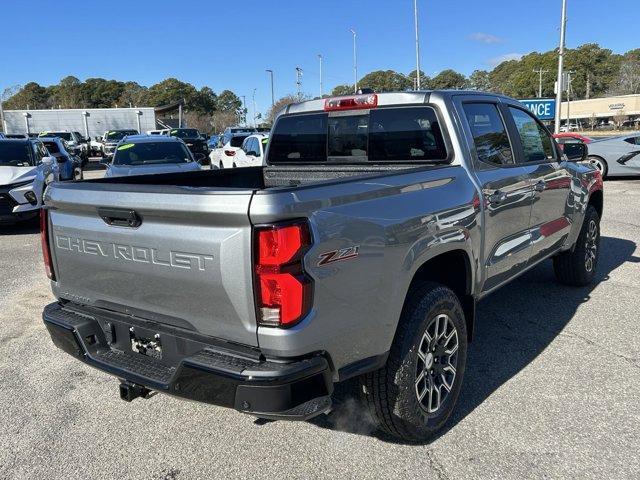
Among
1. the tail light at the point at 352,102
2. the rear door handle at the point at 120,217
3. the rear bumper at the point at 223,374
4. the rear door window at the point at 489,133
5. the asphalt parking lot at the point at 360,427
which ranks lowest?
the asphalt parking lot at the point at 360,427

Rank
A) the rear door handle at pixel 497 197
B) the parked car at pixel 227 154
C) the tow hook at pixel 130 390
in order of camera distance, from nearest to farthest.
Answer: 1. the tow hook at pixel 130 390
2. the rear door handle at pixel 497 197
3. the parked car at pixel 227 154

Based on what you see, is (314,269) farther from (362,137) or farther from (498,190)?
(362,137)

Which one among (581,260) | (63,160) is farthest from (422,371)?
(63,160)

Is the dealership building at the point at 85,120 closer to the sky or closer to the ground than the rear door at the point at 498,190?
closer to the sky

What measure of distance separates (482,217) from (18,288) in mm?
5571

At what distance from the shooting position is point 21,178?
9.79 m

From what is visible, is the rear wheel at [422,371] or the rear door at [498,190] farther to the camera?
the rear door at [498,190]

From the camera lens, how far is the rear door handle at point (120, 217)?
8.39ft

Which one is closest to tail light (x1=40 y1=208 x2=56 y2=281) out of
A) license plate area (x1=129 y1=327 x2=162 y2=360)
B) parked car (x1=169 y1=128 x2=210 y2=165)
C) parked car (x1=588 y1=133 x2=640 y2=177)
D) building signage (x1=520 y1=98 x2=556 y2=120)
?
license plate area (x1=129 y1=327 x2=162 y2=360)

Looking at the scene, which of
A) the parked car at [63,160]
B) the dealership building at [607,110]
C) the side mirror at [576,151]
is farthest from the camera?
the dealership building at [607,110]

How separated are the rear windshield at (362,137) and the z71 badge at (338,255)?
1.49 metres

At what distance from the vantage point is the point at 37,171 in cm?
1025

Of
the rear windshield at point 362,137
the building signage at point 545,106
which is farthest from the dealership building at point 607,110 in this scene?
the rear windshield at point 362,137

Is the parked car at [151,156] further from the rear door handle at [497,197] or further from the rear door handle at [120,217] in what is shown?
the rear door handle at [120,217]
